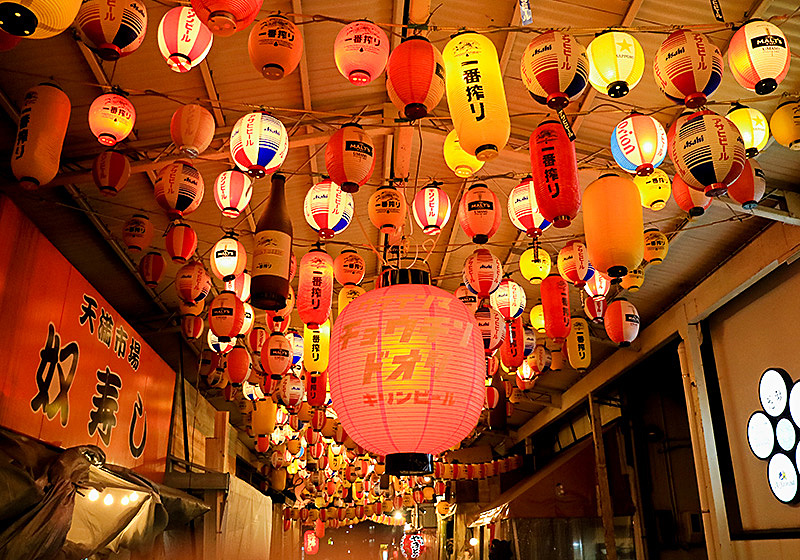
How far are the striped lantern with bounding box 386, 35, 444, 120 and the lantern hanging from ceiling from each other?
146 centimetres

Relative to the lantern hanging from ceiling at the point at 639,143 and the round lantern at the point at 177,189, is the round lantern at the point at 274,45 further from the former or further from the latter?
the lantern hanging from ceiling at the point at 639,143

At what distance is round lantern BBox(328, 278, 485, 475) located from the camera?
2.68 meters

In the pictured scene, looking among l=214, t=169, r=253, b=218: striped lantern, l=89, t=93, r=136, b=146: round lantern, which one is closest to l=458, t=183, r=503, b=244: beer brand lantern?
l=214, t=169, r=253, b=218: striped lantern

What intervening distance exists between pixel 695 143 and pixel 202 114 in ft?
11.6

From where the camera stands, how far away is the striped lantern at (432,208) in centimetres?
509

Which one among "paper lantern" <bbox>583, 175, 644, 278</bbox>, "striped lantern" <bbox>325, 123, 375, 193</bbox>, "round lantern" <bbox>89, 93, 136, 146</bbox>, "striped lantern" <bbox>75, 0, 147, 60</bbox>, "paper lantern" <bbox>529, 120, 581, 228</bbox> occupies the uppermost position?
"round lantern" <bbox>89, 93, 136, 146</bbox>

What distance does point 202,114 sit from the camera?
4.67 meters

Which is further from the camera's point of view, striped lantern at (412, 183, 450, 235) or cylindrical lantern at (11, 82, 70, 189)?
striped lantern at (412, 183, 450, 235)

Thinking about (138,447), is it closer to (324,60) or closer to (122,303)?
(122,303)

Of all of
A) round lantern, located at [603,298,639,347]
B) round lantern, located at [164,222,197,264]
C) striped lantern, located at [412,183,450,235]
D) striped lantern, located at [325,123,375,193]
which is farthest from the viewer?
round lantern, located at [603,298,639,347]

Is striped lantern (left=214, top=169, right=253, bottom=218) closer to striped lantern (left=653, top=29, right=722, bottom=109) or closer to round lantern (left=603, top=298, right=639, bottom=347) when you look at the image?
striped lantern (left=653, top=29, right=722, bottom=109)

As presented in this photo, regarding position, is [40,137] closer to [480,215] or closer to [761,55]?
[480,215]

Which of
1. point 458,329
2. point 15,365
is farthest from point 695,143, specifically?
point 15,365

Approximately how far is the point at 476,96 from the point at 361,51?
818 millimetres
